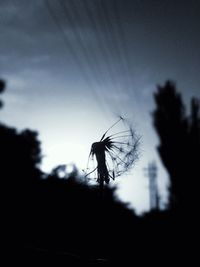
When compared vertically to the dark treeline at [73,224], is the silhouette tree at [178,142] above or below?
above

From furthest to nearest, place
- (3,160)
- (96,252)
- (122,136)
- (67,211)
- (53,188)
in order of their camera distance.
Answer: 1. (3,160)
2. (53,188)
3. (67,211)
4. (96,252)
5. (122,136)

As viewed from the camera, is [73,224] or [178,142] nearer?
[73,224]

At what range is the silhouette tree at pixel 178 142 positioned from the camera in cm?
1982

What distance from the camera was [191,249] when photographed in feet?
35.6

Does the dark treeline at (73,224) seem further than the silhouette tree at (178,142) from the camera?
No

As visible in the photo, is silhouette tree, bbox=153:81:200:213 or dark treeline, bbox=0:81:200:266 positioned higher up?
silhouette tree, bbox=153:81:200:213

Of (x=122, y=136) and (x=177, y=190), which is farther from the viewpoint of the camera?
(x=177, y=190)

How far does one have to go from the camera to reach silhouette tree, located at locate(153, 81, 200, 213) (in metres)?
19.8

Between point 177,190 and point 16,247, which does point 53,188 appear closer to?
point 16,247

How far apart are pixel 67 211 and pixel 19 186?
2887 millimetres

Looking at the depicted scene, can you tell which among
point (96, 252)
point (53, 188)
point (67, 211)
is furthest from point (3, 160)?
point (96, 252)

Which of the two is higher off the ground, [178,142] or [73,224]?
[178,142]

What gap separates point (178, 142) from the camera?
67.9 ft

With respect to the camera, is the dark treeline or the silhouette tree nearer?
the dark treeline
